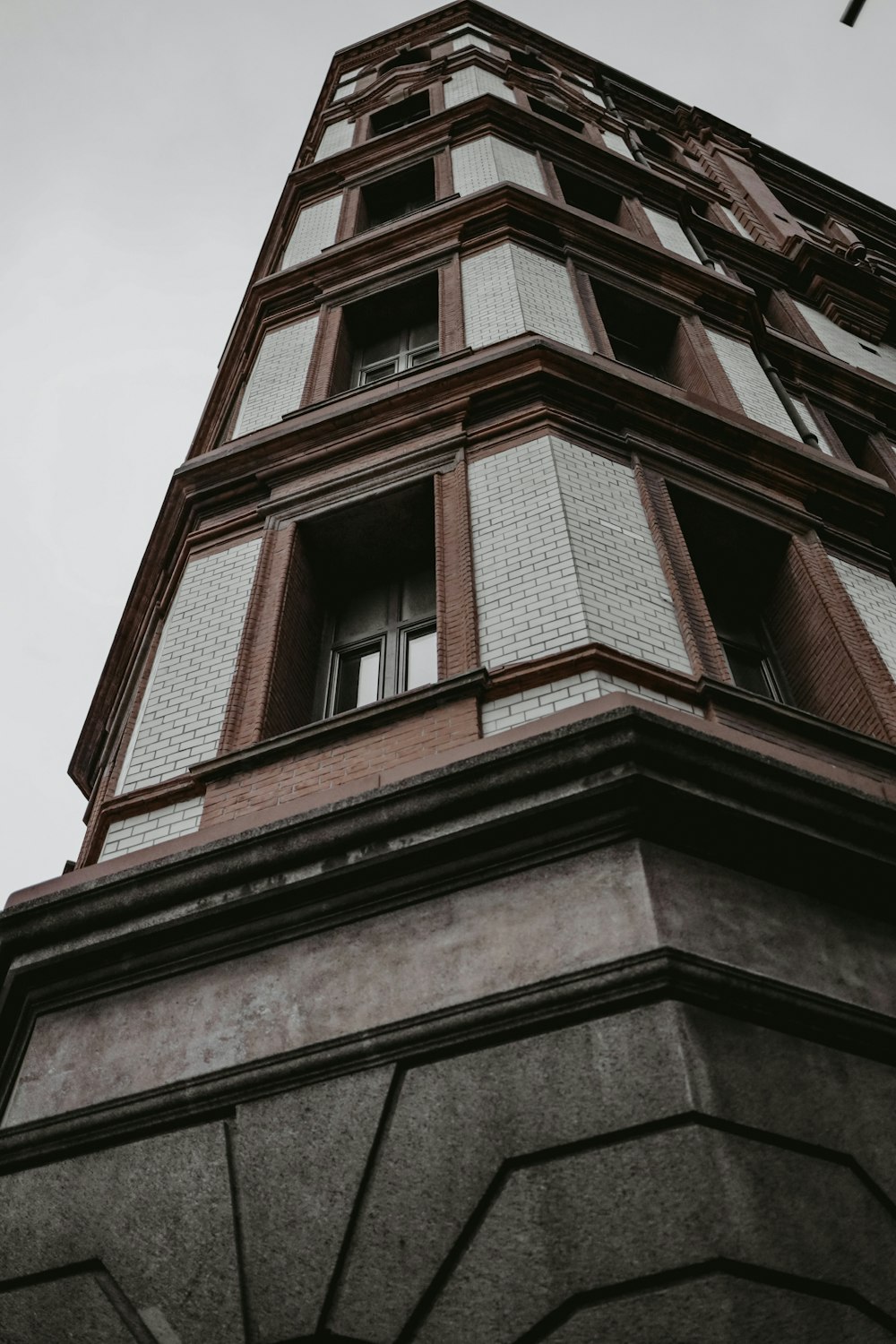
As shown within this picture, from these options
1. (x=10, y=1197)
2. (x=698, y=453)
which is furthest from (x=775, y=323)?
(x=10, y=1197)

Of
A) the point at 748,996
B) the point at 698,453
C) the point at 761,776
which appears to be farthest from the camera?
the point at 698,453

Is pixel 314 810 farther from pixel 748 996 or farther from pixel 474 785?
pixel 748 996

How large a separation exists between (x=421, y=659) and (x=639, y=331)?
269 inches

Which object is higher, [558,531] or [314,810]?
[558,531]

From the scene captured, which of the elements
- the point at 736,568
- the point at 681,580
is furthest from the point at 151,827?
the point at 736,568

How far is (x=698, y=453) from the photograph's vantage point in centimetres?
976

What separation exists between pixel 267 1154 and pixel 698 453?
7055 mm

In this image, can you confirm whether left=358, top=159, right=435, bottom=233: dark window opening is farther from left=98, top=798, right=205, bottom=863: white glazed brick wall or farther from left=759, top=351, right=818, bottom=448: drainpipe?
left=98, top=798, right=205, bottom=863: white glazed brick wall

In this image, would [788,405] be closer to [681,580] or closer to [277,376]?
[681,580]

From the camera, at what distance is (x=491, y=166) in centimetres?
1517

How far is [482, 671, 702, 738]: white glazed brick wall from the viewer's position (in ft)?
21.2

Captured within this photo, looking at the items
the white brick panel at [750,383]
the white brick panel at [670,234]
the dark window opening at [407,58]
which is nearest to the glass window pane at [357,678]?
the white brick panel at [750,383]

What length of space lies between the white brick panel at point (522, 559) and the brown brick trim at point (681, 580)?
2.61 ft

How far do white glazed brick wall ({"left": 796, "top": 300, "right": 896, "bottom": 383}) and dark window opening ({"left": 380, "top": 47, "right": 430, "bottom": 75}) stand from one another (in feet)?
33.6
